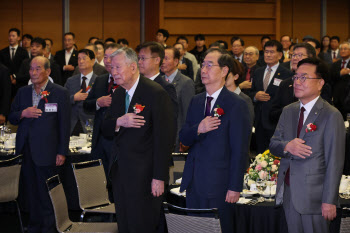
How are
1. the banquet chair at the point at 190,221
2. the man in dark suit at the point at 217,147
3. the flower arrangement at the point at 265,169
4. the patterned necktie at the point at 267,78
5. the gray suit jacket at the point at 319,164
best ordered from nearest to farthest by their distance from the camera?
the banquet chair at the point at 190,221, the gray suit jacket at the point at 319,164, the man in dark suit at the point at 217,147, the flower arrangement at the point at 265,169, the patterned necktie at the point at 267,78

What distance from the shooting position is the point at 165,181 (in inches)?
165

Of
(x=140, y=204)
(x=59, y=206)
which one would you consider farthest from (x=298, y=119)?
(x=59, y=206)

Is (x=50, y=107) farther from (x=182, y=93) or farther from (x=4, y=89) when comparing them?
(x=4, y=89)

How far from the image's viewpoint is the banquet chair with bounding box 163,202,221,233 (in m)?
3.52

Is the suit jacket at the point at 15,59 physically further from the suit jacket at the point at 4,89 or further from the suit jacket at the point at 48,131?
the suit jacket at the point at 48,131

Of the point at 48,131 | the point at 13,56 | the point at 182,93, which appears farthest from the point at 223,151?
the point at 13,56

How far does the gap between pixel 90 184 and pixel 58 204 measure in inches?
30.5

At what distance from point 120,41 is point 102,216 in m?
7.82

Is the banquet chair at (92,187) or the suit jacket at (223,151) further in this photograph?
the banquet chair at (92,187)

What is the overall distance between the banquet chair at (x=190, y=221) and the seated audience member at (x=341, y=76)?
6.87 meters

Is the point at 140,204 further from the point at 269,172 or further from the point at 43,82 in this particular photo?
the point at 43,82

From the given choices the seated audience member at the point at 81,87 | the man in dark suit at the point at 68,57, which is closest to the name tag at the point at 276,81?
the seated audience member at the point at 81,87

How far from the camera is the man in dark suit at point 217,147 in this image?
12.9ft

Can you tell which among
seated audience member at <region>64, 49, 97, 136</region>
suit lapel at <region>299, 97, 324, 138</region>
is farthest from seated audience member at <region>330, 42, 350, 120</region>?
suit lapel at <region>299, 97, 324, 138</region>
